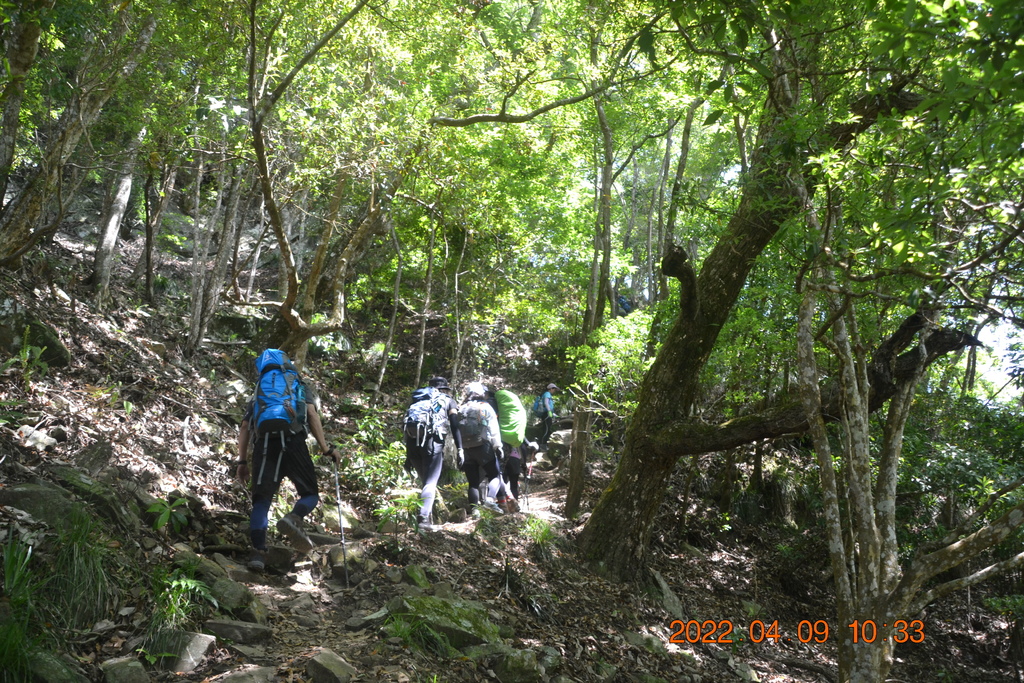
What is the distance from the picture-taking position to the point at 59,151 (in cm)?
702

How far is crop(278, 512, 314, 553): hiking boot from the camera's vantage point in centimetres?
555

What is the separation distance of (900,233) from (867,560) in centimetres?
278

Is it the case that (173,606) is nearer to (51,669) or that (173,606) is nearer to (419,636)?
(51,669)

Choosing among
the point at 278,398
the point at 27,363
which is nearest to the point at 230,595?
the point at 278,398

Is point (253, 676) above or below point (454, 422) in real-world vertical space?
below

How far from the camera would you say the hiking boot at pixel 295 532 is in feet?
18.2

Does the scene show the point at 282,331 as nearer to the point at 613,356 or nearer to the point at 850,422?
the point at 613,356

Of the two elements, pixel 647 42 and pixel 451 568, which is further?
pixel 451 568

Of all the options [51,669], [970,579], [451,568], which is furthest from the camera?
[451,568]

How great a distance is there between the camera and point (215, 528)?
225 inches

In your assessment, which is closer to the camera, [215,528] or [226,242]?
[215,528]

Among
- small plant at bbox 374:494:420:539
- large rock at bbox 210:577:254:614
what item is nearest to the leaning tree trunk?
small plant at bbox 374:494:420:539

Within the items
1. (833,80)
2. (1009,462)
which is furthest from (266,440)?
(1009,462)

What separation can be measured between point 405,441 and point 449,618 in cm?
273
